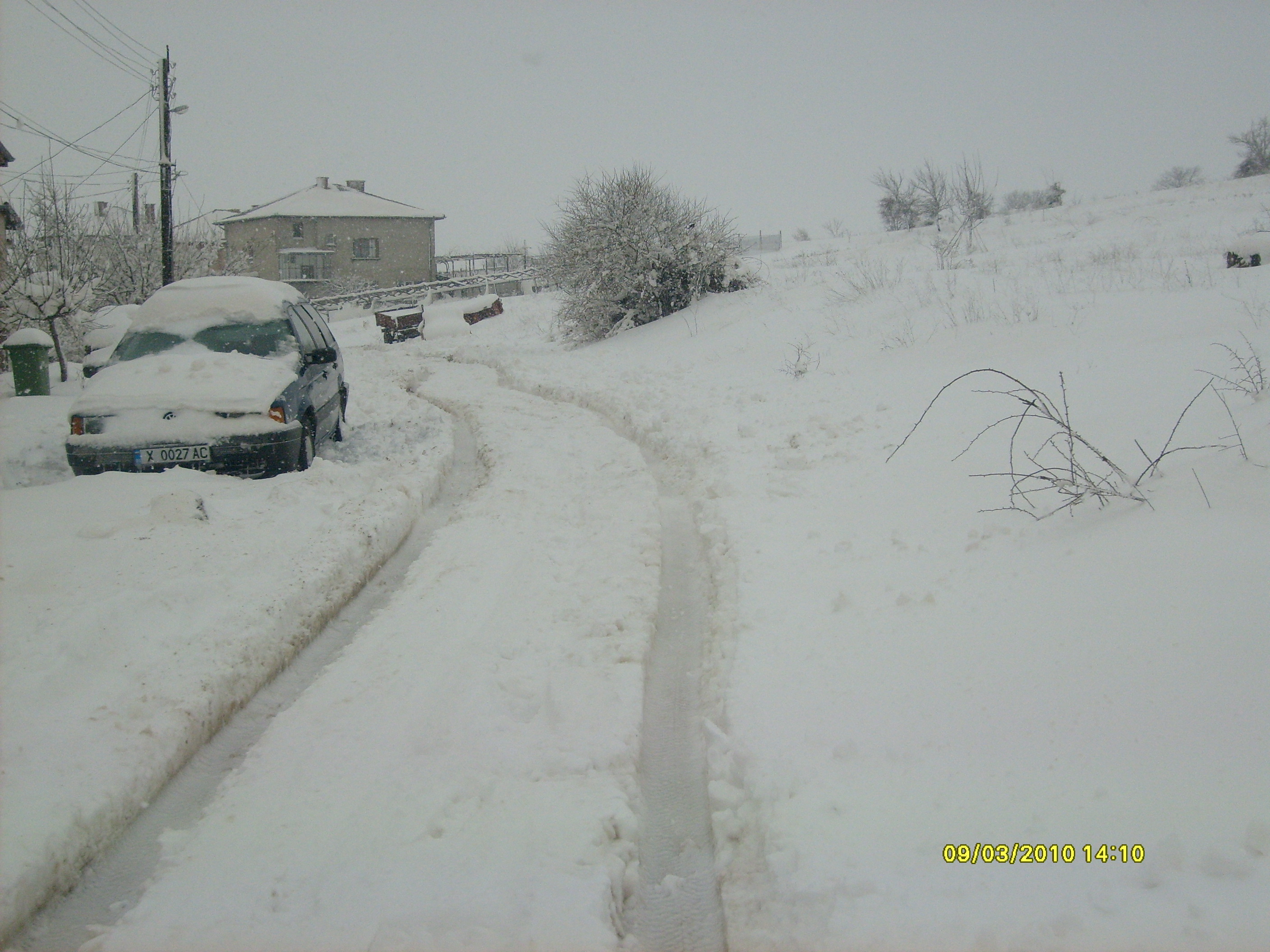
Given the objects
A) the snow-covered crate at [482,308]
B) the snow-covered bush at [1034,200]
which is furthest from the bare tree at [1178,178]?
the snow-covered crate at [482,308]

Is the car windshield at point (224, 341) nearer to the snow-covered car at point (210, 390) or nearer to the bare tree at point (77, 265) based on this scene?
the snow-covered car at point (210, 390)

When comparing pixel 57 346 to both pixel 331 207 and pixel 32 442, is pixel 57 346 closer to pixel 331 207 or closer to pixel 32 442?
pixel 32 442

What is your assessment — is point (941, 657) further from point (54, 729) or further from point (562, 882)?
point (54, 729)

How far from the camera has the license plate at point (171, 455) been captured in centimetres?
652

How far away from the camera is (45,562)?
4.73 metres

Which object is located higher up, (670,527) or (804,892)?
(670,527)

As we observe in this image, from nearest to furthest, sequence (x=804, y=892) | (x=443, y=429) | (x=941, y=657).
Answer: (x=804, y=892) → (x=941, y=657) → (x=443, y=429)

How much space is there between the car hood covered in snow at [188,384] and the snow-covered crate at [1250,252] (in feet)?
39.7

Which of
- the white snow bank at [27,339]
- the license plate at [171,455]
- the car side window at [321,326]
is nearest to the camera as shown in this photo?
the license plate at [171,455]

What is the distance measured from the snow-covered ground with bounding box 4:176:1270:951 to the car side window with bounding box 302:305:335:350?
3313 mm

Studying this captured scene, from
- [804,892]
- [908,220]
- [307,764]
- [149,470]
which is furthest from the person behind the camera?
[908,220]

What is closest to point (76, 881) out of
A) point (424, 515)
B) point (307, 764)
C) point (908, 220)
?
point (307, 764)

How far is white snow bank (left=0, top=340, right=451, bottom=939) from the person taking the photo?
2.81m

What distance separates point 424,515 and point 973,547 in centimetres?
435
